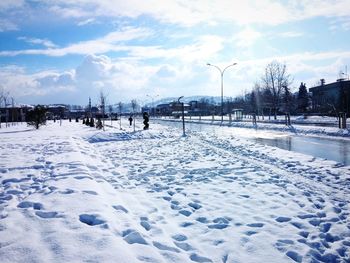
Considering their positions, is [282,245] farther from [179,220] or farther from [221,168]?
[221,168]

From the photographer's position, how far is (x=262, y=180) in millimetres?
8867

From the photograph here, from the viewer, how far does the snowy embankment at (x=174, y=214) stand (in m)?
4.36

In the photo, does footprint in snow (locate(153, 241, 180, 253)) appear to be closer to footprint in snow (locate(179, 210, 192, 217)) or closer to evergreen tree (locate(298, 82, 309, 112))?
footprint in snow (locate(179, 210, 192, 217))

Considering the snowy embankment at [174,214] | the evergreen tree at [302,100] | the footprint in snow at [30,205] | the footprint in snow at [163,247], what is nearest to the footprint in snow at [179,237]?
the snowy embankment at [174,214]

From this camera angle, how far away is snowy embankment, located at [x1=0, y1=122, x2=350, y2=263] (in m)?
4.36

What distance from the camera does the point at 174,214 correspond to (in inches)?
240

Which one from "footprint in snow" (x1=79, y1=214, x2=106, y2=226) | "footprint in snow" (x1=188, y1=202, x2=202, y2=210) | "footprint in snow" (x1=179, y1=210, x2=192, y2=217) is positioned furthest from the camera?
"footprint in snow" (x1=188, y1=202, x2=202, y2=210)

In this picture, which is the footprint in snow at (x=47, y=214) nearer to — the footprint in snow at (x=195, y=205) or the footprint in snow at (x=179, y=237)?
the footprint in snow at (x=179, y=237)

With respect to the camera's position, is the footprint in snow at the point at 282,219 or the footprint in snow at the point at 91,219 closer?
the footprint in snow at the point at 91,219

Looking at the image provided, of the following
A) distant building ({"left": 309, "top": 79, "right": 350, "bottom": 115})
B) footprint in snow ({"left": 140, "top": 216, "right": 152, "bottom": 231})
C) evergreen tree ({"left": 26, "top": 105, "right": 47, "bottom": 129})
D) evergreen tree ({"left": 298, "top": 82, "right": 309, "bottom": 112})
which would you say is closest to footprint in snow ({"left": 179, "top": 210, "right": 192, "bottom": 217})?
footprint in snow ({"left": 140, "top": 216, "right": 152, "bottom": 231})

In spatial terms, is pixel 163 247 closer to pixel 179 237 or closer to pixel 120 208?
pixel 179 237

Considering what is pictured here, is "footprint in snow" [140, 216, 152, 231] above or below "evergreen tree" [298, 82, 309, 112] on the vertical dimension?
below

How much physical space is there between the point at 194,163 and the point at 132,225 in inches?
262

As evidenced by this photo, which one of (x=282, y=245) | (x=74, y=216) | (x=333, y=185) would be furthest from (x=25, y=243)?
(x=333, y=185)
